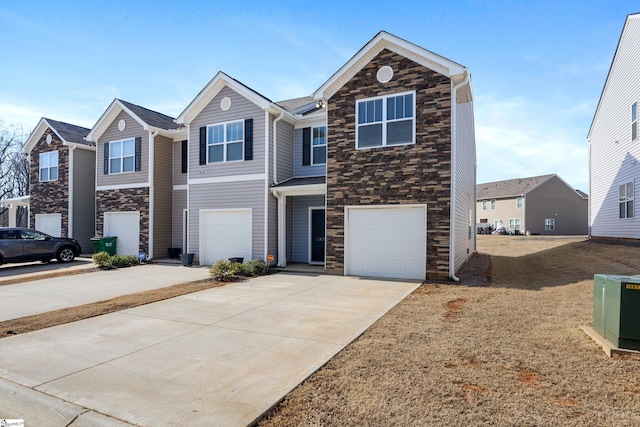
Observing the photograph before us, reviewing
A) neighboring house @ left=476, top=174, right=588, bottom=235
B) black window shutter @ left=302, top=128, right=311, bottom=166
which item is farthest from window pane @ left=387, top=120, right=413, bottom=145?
neighboring house @ left=476, top=174, right=588, bottom=235

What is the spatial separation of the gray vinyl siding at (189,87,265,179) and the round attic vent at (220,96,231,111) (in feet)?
0.36

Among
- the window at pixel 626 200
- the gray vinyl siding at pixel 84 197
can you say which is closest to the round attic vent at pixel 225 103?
the gray vinyl siding at pixel 84 197

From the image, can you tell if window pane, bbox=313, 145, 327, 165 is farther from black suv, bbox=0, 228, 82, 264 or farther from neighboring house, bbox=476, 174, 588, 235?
neighboring house, bbox=476, 174, 588, 235

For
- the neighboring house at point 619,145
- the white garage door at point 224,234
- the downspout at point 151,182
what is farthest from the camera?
the downspout at point 151,182

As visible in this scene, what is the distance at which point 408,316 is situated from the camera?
682 centimetres

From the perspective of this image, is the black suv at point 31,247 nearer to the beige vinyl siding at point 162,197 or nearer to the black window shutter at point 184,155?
the beige vinyl siding at point 162,197

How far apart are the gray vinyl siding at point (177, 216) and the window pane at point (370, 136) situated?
9.44 metres

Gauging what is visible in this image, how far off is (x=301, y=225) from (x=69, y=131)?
14.9 metres

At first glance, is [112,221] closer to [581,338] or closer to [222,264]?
[222,264]

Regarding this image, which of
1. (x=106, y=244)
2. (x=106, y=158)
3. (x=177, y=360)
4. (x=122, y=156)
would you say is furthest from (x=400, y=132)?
(x=106, y=158)

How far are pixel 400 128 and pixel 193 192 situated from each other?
8880 millimetres

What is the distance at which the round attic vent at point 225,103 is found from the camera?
1454cm

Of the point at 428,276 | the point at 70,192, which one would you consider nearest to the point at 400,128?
the point at 428,276

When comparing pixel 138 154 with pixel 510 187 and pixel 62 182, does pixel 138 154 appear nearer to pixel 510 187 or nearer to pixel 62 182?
pixel 62 182
